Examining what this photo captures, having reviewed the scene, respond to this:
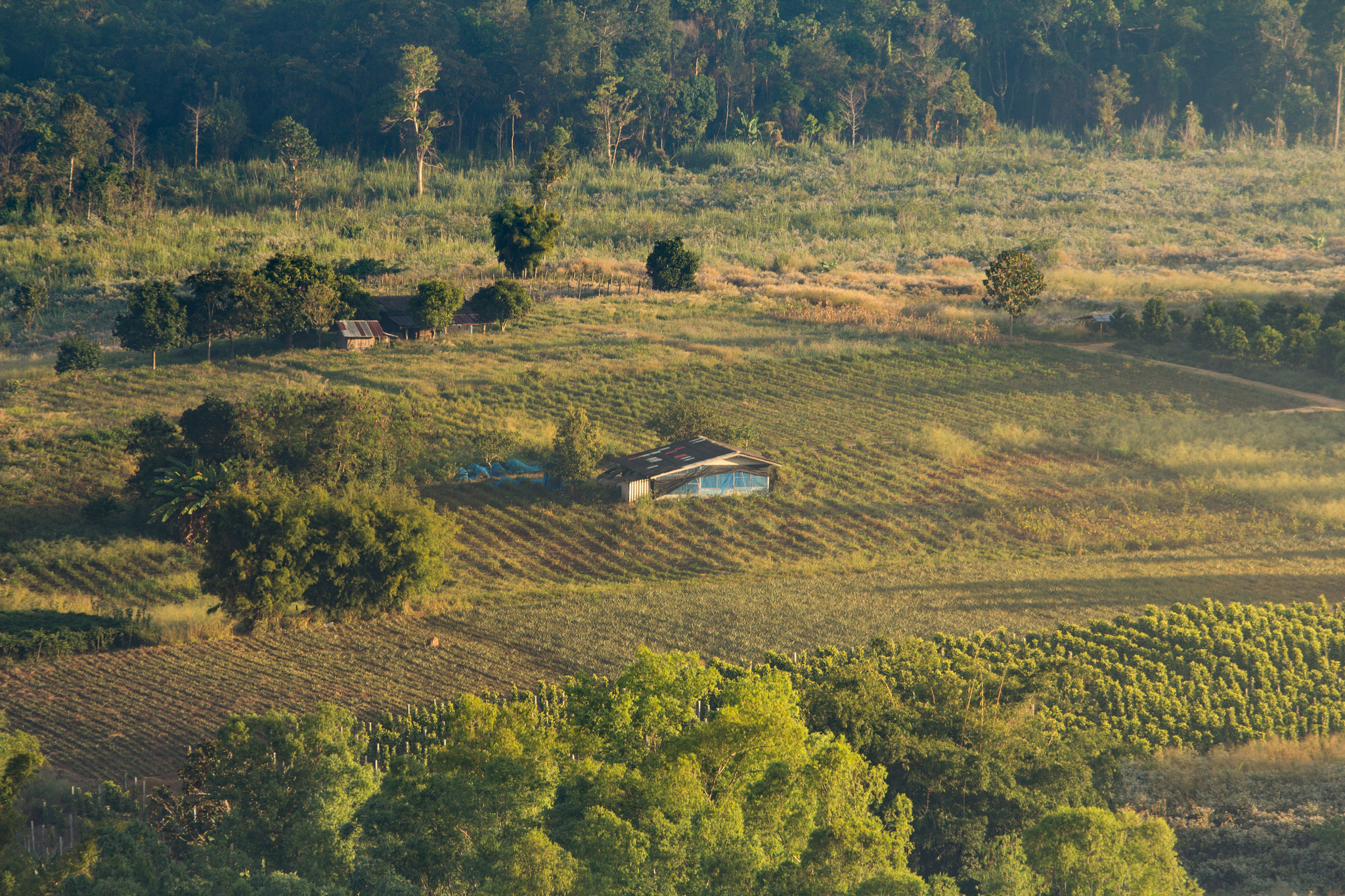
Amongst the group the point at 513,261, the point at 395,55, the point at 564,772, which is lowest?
the point at 564,772

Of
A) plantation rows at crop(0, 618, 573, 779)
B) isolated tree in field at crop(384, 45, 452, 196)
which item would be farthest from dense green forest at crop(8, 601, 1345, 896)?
isolated tree in field at crop(384, 45, 452, 196)

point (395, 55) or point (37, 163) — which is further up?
point (395, 55)

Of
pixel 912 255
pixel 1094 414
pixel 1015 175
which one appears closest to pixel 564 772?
pixel 1094 414

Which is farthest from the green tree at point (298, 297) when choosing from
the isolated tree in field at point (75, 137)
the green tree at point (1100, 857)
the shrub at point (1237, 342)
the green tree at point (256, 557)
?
the green tree at point (1100, 857)

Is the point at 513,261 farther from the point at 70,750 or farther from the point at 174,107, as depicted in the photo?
the point at 174,107

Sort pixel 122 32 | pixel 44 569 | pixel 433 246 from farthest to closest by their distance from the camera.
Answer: pixel 122 32
pixel 433 246
pixel 44 569

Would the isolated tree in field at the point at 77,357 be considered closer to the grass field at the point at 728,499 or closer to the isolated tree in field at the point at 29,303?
the grass field at the point at 728,499

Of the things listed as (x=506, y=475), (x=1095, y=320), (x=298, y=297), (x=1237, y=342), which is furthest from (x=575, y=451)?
(x=1237, y=342)

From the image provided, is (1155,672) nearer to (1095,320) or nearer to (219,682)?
(219,682)
